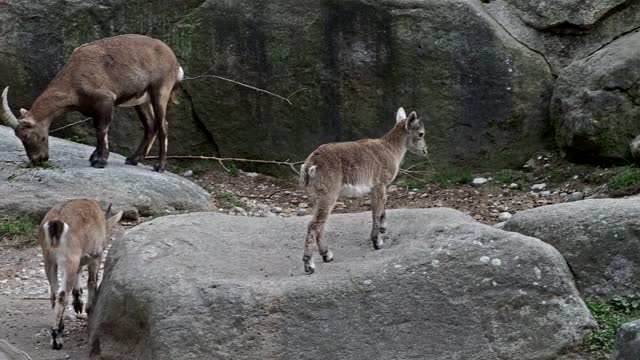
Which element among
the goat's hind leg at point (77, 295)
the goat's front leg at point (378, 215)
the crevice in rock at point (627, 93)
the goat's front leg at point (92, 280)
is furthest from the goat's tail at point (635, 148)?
the goat's hind leg at point (77, 295)

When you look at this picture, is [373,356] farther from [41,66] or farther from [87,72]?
[41,66]

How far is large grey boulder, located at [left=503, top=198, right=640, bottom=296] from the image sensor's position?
788 cm

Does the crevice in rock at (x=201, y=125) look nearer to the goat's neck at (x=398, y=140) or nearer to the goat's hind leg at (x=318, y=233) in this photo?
the goat's neck at (x=398, y=140)

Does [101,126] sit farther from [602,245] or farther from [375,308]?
[602,245]

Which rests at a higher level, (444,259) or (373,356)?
(444,259)

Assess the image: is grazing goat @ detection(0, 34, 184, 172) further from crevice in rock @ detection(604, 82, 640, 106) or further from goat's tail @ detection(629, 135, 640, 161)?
goat's tail @ detection(629, 135, 640, 161)

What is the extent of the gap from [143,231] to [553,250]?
312cm

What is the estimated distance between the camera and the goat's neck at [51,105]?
12305 mm

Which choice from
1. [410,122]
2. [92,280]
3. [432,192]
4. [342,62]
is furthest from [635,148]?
[92,280]

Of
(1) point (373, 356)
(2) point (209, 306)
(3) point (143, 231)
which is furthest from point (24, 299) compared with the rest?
(1) point (373, 356)

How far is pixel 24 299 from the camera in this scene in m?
9.76

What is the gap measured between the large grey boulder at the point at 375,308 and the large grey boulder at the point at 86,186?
403 cm

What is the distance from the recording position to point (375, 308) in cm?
728

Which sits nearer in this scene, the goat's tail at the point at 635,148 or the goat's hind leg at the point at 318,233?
the goat's hind leg at the point at 318,233
